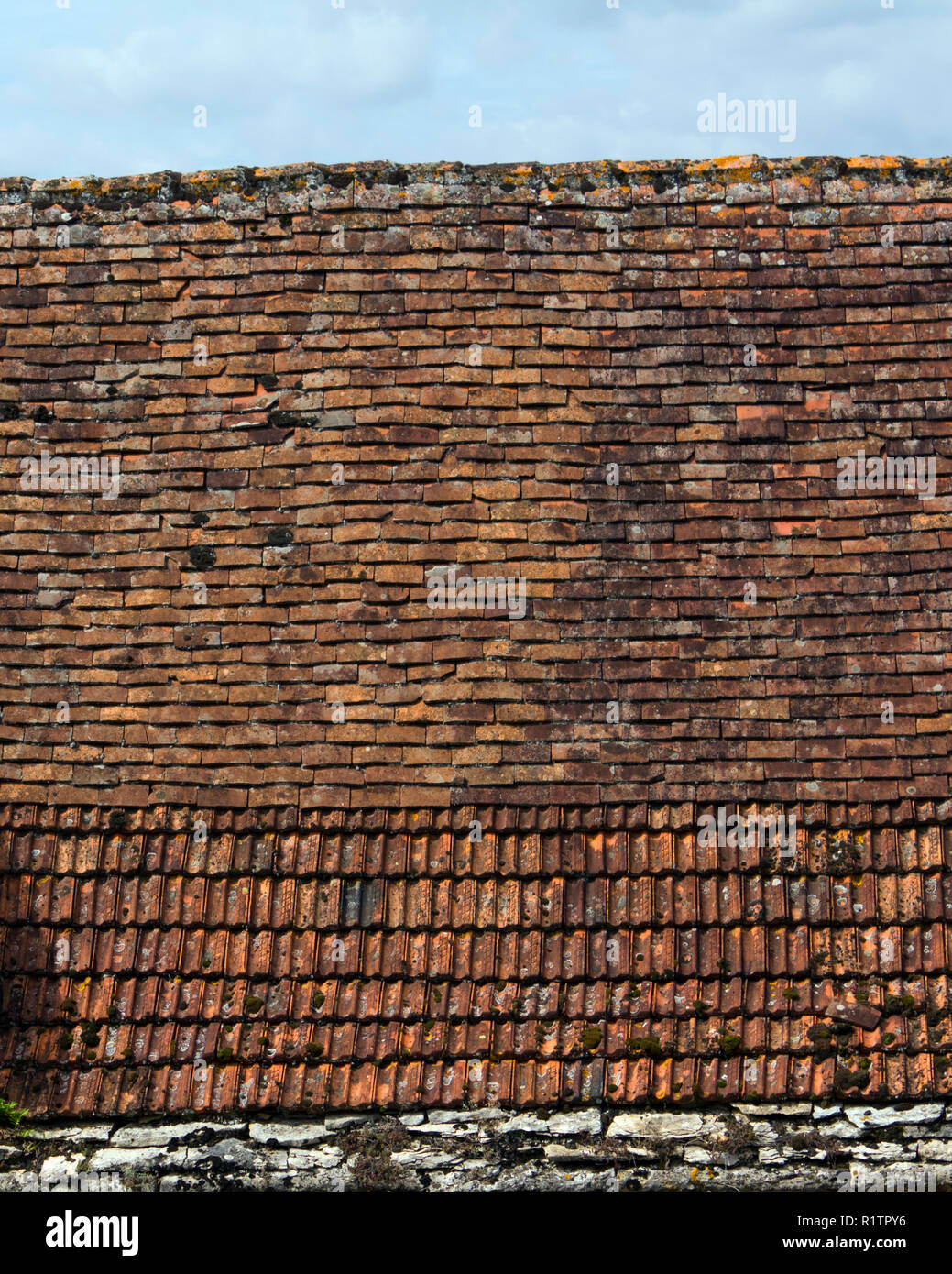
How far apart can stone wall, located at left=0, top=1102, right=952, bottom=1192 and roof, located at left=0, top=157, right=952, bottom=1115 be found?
168 millimetres

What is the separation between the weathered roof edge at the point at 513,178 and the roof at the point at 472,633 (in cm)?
2

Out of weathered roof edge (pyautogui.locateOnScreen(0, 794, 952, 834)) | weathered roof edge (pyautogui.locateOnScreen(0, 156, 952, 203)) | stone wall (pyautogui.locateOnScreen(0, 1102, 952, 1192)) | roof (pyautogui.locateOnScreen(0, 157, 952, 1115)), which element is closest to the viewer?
stone wall (pyautogui.locateOnScreen(0, 1102, 952, 1192))

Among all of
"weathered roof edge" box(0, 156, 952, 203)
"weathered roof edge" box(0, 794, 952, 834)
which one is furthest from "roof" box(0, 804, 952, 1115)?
"weathered roof edge" box(0, 156, 952, 203)

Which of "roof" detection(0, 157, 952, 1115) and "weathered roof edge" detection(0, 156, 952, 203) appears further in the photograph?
"weathered roof edge" detection(0, 156, 952, 203)

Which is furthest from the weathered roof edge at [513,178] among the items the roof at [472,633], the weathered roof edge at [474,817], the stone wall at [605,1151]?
the stone wall at [605,1151]

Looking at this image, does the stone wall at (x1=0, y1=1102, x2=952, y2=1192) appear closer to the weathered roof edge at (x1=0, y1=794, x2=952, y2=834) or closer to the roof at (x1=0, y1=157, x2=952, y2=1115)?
the roof at (x1=0, y1=157, x2=952, y2=1115)

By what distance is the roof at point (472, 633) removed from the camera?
5008mm

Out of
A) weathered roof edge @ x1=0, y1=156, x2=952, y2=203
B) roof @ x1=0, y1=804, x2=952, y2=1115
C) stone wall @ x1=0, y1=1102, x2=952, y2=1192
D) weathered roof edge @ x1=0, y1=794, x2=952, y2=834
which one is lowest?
stone wall @ x1=0, y1=1102, x2=952, y2=1192

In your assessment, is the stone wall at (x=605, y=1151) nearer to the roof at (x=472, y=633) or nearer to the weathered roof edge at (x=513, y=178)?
the roof at (x=472, y=633)

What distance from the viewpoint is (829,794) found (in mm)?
5254

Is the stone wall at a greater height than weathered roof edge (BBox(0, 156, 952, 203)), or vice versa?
weathered roof edge (BBox(0, 156, 952, 203))

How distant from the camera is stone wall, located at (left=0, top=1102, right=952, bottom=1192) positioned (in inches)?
191

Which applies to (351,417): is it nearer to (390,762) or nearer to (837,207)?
(390,762)
